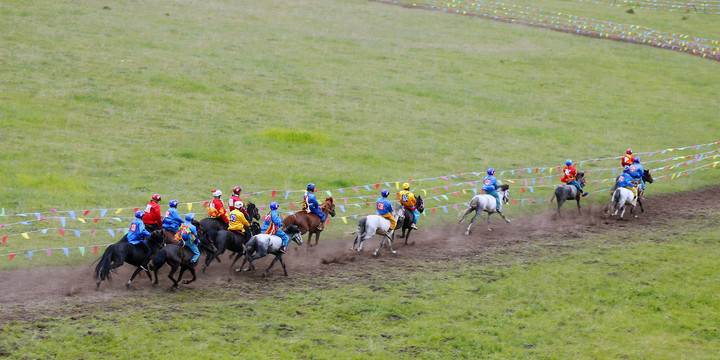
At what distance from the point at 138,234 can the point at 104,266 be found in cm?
129

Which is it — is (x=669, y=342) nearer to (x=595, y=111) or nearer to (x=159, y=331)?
(x=159, y=331)

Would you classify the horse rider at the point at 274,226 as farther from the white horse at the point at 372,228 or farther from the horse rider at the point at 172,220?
the white horse at the point at 372,228

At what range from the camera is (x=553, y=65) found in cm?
5509

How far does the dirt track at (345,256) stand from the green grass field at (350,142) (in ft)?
2.87

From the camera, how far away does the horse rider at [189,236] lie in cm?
1984

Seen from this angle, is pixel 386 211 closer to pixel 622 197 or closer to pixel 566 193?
pixel 566 193

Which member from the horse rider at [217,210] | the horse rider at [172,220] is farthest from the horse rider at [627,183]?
the horse rider at [172,220]

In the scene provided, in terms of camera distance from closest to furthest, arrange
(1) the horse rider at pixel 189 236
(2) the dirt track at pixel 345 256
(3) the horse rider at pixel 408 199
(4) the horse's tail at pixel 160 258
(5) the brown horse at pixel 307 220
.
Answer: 1. (2) the dirt track at pixel 345 256
2. (4) the horse's tail at pixel 160 258
3. (1) the horse rider at pixel 189 236
4. (5) the brown horse at pixel 307 220
5. (3) the horse rider at pixel 408 199

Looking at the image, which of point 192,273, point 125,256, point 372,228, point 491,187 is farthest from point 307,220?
point 491,187

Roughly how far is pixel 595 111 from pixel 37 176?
3418 centimetres

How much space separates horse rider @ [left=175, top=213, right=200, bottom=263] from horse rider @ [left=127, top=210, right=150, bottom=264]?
2.95 feet

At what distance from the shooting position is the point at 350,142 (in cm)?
3722

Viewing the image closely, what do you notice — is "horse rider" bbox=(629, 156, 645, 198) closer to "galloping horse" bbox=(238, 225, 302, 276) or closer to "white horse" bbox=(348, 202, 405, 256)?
"white horse" bbox=(348, 202, 405, 256)

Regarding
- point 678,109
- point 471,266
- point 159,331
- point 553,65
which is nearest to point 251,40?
point 553,65
